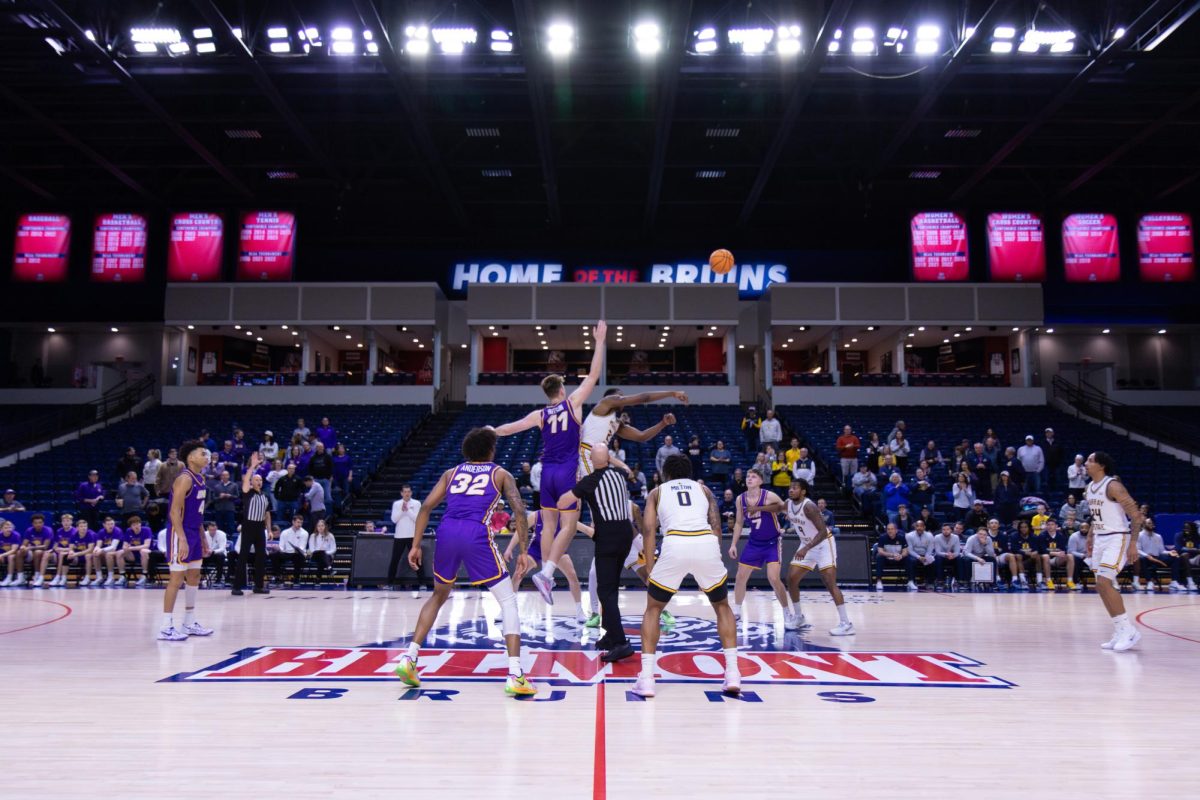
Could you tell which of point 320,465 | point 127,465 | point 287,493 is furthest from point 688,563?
point 127,465

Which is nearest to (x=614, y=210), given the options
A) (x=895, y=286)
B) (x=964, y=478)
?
(x=895, y=286)

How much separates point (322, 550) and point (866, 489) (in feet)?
39.7

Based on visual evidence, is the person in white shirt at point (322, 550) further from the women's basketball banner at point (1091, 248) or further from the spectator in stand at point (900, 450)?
the women's basketball banner at point (1091, 248)

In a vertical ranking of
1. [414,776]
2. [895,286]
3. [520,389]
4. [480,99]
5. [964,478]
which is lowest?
[414,776]

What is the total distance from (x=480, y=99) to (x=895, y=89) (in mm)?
11432

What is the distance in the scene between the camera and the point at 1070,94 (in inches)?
798

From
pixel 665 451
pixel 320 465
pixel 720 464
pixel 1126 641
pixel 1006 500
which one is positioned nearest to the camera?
pixel 1126 641

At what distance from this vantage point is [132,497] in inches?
678

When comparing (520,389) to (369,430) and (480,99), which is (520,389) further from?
(480,99)

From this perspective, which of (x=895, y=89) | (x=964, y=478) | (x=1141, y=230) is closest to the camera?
(x=964, y=478)

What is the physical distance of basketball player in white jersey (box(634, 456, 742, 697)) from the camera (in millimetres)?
5871

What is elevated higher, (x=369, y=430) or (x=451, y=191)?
(x=451, y=191)

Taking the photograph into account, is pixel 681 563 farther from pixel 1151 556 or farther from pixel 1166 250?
pixel 1166 250

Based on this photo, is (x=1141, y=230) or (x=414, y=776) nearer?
(x=414, y=776)
